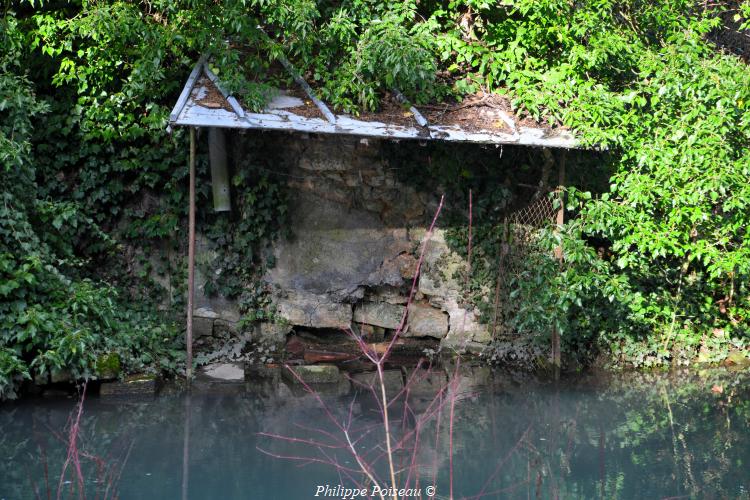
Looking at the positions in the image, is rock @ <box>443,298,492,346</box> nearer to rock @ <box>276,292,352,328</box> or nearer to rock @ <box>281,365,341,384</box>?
rock @ <box>276,292,352,328</box>

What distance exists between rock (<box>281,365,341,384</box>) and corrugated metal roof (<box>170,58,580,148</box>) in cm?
223

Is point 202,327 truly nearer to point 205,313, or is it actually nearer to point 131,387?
point 205,313

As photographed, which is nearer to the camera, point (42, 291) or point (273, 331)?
point (42, 291)

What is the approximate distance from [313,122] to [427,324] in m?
2.75

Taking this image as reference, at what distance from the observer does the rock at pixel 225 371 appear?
764 cm

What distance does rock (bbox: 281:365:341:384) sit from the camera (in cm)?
756

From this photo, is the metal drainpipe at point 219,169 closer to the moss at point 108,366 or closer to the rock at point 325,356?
the rock at point 325,356

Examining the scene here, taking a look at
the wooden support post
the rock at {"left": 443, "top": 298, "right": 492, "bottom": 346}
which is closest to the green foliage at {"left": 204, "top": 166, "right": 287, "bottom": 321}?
the rock at {"left": 443, "top": 298, "right": 492, "bottom": 346}

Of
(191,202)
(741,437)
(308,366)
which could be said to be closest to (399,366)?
(308,366)

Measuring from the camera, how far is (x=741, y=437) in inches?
253

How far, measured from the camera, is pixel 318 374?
299 inches

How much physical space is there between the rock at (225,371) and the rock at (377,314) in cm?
146

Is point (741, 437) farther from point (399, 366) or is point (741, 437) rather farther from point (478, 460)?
point (399, 366)

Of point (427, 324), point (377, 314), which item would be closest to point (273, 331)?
point (377, 314)
